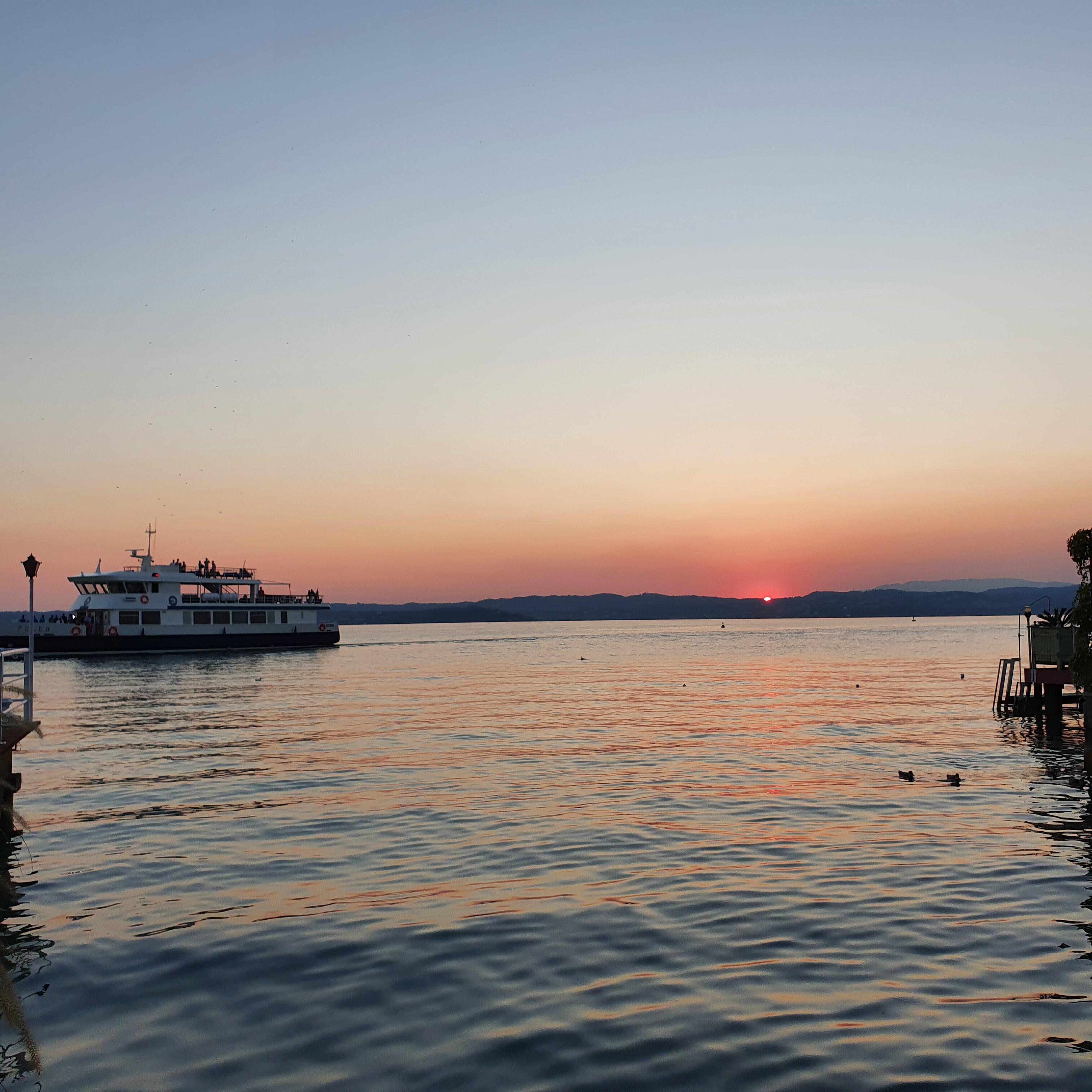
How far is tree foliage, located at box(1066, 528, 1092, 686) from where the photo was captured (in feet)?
85.7

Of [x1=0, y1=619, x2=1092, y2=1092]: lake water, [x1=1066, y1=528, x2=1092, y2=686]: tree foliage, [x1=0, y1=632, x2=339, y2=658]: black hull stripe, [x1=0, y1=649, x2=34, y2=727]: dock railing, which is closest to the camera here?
[x1=0, y1=649, x2=34, y2=727]: dock railing

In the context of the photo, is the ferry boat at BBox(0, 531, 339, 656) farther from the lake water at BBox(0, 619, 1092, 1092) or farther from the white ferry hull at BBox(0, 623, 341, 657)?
the lake water at BBox(0, 619, 1092, 1092)

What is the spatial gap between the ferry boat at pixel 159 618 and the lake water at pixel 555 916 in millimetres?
60845

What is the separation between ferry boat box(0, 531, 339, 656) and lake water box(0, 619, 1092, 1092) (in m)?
60.8

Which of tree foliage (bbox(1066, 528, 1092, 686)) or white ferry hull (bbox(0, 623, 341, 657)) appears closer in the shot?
tree foliage (bbox(1066, 528, 1092, 686))

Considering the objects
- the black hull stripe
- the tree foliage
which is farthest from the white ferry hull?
the tree foliage

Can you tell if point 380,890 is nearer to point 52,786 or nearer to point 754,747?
point 52,786

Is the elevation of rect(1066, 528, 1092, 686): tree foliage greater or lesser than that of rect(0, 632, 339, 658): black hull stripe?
greater

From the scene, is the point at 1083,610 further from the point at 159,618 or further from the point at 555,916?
the point at 159,618

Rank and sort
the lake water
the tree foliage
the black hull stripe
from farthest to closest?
the black hull stripe < the tree foliage < the lake water

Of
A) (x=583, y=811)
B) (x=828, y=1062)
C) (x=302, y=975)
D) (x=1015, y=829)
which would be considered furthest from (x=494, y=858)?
(x=1015, y=829)

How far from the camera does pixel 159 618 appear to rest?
9125cm

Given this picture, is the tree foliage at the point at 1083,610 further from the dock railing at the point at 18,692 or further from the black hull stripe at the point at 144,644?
the black hull stripe at the point at 144,644

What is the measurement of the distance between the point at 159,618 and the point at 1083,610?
8302 centimetres
